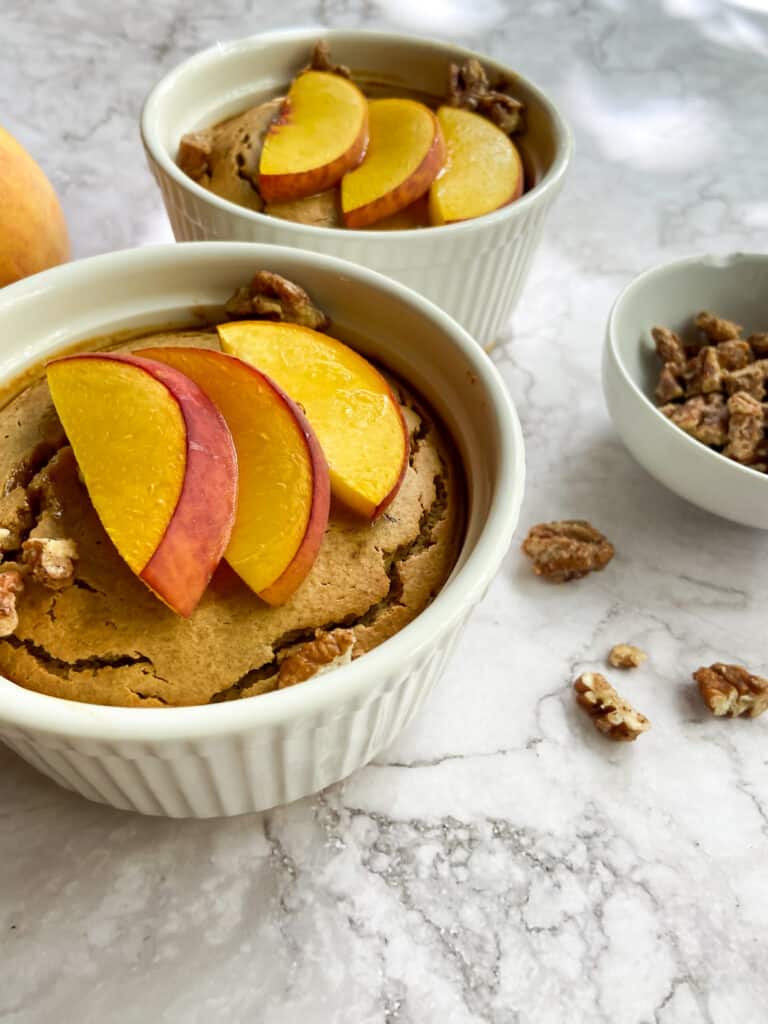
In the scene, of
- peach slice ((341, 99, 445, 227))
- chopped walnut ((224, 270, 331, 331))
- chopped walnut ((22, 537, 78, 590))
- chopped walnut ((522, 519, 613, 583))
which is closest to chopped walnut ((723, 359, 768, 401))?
chopped walnut ((522, 519, 613, 583))

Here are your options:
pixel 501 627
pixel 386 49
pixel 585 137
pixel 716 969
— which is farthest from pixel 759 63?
pixel 716 969

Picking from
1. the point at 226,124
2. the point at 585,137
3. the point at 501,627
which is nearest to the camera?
the point at 501,627

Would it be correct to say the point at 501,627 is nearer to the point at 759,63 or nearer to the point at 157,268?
the point at 157,268

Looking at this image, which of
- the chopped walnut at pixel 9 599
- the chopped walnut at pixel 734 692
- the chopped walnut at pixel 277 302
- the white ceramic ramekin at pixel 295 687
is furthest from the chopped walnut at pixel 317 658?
the chopped walnut at pixel 734 692

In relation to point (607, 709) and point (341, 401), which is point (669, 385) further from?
point (341, 401)

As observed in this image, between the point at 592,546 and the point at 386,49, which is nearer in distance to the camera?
the point at 592,546

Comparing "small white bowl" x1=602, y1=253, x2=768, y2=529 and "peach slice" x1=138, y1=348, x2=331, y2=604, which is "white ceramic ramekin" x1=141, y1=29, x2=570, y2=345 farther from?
"peach slice" x1=138, y1=348, x2=331, y2=604
